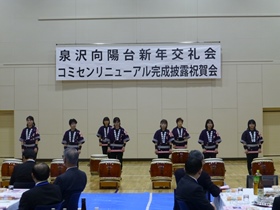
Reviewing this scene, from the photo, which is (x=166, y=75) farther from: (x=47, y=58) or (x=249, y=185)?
(x=249, y=185)

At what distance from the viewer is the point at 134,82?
15891 mm

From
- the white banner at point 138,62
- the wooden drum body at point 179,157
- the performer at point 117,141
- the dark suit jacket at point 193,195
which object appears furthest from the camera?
the white banner at point 138,62

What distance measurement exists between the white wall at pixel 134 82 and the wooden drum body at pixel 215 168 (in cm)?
548

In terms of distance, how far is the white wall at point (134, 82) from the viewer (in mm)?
15703

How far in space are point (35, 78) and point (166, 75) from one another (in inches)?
188

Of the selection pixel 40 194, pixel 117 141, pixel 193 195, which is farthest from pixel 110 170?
pixel 193 195

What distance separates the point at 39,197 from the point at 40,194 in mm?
35

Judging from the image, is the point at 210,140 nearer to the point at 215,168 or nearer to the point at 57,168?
the point at 215,168

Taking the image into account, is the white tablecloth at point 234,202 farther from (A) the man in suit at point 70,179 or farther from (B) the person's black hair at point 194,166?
(A) the man in suit at point 70,179

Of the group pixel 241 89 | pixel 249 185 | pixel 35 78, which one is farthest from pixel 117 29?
pixel 249 185

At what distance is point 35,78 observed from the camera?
1598 cm

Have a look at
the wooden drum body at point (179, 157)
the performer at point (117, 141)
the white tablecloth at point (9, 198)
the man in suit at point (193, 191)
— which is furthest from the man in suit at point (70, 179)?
the wooden drum body at point (179, 157)

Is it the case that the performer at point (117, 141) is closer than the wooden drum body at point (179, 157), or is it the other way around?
the performer at point (117, 141)

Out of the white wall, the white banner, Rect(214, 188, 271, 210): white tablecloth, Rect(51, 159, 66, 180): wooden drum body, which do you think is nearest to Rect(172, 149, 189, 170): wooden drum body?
Rect(51, 159, 66, 180): wooden drum body
